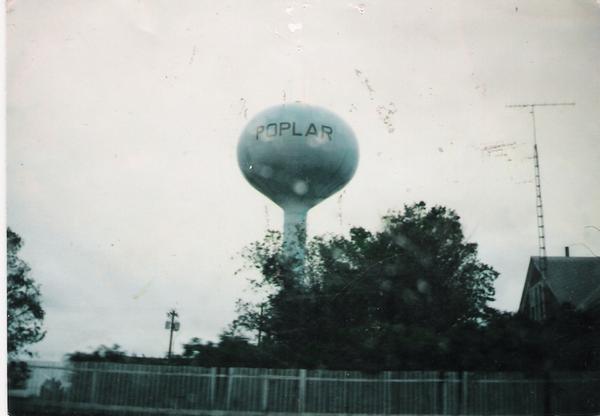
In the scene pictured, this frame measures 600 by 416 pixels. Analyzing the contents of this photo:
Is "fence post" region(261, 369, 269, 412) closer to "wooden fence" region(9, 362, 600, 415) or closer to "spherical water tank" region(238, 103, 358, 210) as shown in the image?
"wooden fence" region(9, 362, 600, 415)

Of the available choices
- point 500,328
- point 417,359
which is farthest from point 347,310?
point 500,328

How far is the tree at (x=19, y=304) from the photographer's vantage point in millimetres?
15344

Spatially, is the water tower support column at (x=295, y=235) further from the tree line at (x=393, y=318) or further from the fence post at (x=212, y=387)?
the fence post at (x=212, y=387)

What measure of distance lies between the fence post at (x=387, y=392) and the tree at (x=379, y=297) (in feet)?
0.92

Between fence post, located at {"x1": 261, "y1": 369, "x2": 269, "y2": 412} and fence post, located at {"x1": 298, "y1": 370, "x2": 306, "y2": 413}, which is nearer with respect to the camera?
fence post, located at {"x1": 298, "y1": 370, "x2": 306, "y2": 413}

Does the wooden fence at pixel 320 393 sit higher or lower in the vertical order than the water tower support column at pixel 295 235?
lower

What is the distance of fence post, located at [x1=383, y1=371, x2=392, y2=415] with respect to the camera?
47.6ft

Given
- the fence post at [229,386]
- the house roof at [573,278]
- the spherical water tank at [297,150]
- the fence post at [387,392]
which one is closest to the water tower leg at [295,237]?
the spherical water tank at [297,150]

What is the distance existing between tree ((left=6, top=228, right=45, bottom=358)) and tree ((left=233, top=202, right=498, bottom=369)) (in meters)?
5.63

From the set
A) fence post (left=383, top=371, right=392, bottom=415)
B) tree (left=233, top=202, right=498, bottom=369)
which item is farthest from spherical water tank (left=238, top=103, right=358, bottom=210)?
fence post (left=383, top=371, right=392, bottom=415)

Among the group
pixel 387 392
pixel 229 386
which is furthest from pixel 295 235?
pixel 387 392

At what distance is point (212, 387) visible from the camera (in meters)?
14.8

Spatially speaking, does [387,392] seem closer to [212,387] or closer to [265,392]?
[265,392]

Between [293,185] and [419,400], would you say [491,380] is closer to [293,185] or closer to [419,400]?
[419,400]
